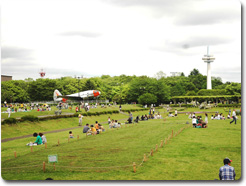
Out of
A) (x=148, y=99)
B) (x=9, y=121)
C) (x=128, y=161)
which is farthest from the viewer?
(x=148, y=99)

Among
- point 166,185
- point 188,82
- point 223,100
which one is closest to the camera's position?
point 166,185

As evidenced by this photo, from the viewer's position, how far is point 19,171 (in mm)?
12844

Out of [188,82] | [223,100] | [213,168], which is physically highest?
[188,82]

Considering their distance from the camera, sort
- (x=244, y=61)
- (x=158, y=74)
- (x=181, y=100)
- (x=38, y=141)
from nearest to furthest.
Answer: (x=244, y=61) → (x=38, y=141) → (x=181, y=100) → (x=158, y=74)

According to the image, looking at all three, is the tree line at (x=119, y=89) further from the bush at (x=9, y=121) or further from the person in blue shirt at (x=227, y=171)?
the person in blue shirt at (x=227, y=171)

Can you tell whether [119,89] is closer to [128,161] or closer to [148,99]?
[148,99]

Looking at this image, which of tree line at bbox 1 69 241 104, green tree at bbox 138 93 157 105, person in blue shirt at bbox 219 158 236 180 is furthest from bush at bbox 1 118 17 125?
green tree at bbox 138 93 157 105

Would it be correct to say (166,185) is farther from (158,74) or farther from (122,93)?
(158,74)

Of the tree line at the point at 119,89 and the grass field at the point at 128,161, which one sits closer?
the grass field at the point at 128,161

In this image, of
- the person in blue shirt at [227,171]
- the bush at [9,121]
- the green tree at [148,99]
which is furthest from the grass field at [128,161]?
the green tree at [148,99]

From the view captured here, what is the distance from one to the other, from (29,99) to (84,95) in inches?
728

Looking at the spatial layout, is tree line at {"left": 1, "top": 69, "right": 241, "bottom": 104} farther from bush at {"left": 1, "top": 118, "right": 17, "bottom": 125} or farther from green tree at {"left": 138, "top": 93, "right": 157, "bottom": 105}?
bush at {"left": 1, "top": 118, "right": 17, "bottom": 125}

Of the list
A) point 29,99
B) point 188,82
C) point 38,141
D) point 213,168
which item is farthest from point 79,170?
point 188,82

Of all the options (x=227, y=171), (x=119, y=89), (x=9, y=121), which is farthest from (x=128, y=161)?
(x=119, y=89)
